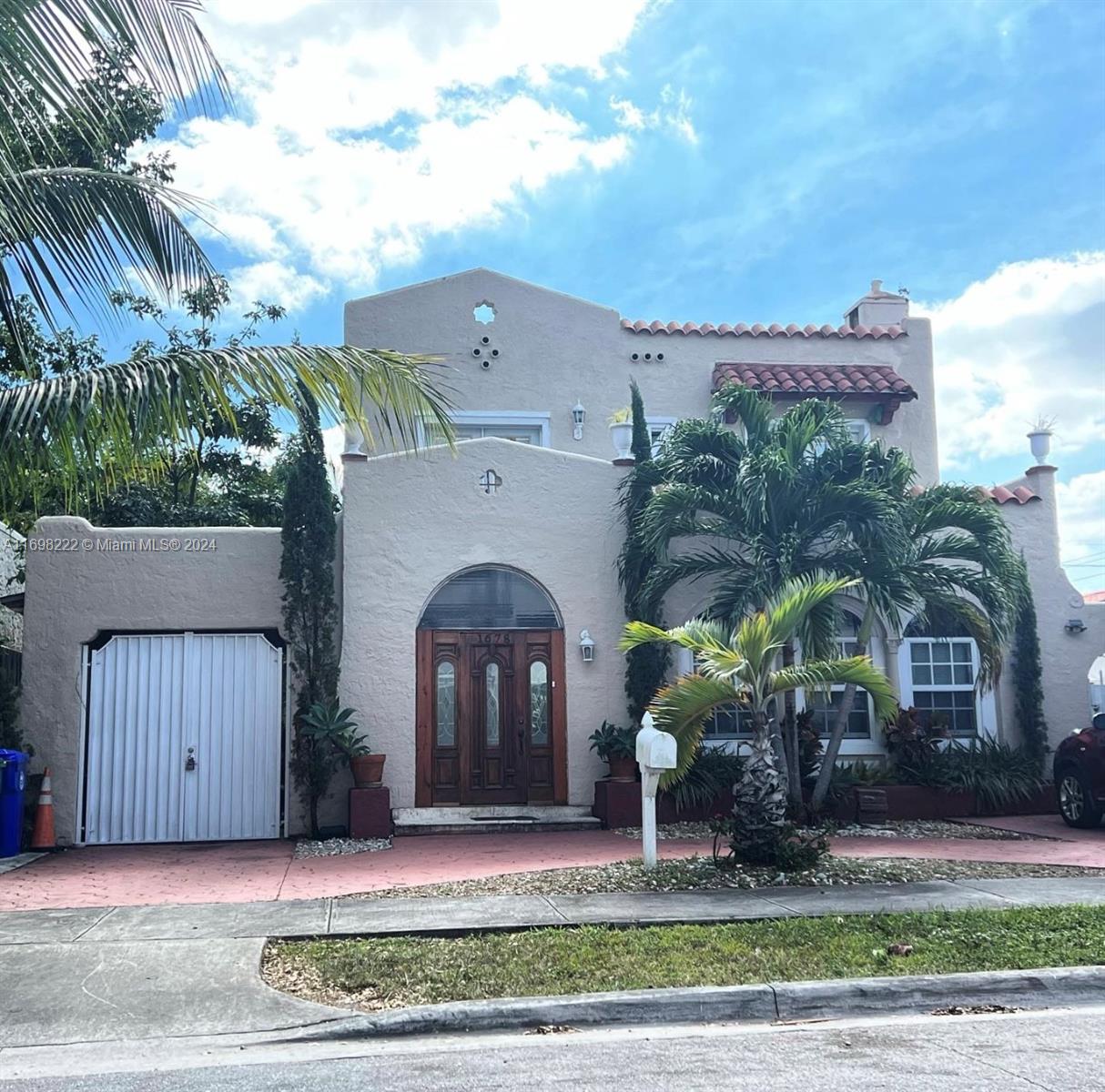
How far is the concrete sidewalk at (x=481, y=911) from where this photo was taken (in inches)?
308

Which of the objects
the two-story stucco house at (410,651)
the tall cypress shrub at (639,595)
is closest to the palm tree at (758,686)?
the tall cypress shrub at (639,595)

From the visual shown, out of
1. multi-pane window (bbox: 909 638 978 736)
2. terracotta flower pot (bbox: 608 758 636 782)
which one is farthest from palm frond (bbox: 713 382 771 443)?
terracotta flower pot (bbox: 608 758 636 782)

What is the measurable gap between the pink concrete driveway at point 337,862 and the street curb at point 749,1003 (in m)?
3.49

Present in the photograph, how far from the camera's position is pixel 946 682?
14852 millimetres

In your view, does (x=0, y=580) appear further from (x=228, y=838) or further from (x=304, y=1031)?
(x=304, y=1031)

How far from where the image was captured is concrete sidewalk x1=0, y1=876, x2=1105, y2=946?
7.81 meters

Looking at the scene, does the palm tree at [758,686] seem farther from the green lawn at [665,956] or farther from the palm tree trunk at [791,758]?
the palm tree trunk at [791,758]

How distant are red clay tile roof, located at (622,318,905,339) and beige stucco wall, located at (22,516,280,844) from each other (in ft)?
23.4

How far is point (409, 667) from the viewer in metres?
13.4

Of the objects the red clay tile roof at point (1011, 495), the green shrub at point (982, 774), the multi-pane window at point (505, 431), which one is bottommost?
the green shrub at point (982, 774)

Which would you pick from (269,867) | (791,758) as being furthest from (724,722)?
(269,867)

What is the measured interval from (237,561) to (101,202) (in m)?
6.34

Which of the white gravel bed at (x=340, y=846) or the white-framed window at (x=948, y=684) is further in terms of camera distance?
the white-framed window at (x=948, y=684)

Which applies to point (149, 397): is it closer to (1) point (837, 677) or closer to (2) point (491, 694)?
Answer: (1) point (837, 677)
